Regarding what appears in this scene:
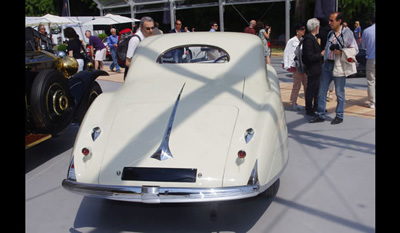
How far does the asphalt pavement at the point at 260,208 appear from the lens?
3.53 meters

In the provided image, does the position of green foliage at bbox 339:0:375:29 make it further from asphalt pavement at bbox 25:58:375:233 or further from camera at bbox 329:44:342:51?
asphalt pavement at bbox 25:58:375:233

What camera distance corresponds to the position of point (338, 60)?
20.7 feet

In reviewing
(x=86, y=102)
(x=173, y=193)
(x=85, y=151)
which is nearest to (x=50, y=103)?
(x=86, y=102)

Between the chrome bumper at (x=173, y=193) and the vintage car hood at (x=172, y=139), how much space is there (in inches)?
2.7

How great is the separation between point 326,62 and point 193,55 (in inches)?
103

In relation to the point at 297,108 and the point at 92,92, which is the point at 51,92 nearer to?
the point at 92,92

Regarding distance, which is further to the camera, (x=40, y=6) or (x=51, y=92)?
(x=40, y=6)

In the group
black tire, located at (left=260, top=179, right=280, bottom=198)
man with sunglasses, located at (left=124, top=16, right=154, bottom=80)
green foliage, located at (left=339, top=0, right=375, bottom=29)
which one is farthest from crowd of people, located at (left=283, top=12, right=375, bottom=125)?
green foliage, located at (left=339, top=0, right=375, bottom=29)

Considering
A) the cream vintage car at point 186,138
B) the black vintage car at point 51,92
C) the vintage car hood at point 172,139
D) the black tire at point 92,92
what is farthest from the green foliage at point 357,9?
the vintage car hood at point 172,139

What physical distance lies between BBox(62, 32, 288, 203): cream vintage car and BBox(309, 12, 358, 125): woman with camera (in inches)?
85.1

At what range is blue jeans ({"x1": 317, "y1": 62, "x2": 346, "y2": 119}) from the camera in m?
6.40
